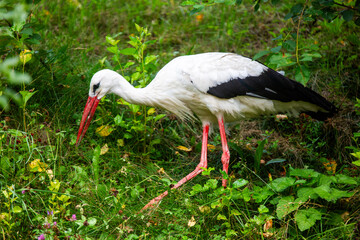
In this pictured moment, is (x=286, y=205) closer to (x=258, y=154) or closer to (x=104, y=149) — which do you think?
(x=258, y=154)

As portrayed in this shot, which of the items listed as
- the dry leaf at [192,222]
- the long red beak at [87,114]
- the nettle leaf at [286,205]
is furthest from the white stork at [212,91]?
the nettle leaf at [286,205]

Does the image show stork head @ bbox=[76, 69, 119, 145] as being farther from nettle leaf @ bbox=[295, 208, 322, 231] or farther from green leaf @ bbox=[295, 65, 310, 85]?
nettle leaf @ bbox=[295, 208, 322, 231]

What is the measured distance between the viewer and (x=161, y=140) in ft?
14.1

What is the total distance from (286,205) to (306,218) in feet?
0.48

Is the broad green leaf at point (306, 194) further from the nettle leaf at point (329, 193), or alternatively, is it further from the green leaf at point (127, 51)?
the green leaf at point (127, 51)

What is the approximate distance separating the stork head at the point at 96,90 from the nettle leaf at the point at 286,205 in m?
1.68

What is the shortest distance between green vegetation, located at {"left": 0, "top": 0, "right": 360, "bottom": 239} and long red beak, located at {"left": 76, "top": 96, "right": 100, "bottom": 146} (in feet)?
0.41

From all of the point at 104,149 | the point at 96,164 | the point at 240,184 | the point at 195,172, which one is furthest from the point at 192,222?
the point at 104,149

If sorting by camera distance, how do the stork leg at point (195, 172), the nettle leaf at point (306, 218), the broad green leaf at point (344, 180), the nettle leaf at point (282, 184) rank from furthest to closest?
the stork leg at point (195, 172)
the nettle leaf at point (282, 184)
the broad green leaf at point (344, 180)
the nettle leaf at point (306, 218)

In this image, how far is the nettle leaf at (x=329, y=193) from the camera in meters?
2.79

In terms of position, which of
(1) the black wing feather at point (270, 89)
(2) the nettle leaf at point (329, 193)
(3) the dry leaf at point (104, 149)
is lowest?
(3) the dry leaf at point (104, 149)

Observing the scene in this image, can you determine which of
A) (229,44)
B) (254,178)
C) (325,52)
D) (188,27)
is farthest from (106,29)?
(254,178)

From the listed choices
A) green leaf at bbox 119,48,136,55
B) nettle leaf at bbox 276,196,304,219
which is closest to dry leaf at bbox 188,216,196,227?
nettle leaf at bbox 276,196,304,219

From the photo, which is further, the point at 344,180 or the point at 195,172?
the point at 195,172
